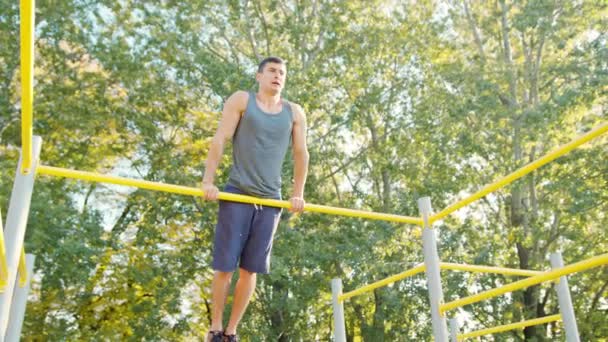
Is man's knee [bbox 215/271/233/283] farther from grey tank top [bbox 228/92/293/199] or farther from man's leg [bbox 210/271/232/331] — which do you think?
grey tank top [bbox 228/92/293/199]

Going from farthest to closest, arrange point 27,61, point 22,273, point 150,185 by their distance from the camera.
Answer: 1. point 22,273
2. point 150,185
3. point 27,61

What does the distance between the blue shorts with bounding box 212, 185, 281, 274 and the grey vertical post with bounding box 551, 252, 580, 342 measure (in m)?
2.19

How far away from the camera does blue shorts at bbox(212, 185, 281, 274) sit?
2891 mm

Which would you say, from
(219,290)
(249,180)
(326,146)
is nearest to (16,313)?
(219,290)

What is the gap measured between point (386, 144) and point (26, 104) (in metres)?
10.4

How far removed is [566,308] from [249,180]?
247 cm

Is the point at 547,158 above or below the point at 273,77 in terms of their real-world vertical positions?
below

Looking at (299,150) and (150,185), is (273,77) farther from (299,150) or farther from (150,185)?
(150,185)

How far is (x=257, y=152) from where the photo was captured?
300cm

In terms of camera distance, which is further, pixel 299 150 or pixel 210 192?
pixel 299 150

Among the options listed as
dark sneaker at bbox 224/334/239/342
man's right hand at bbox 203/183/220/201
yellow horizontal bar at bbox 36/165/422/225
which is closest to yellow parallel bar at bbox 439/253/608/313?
yellow horizontal bar at bbox 36/165/422/225

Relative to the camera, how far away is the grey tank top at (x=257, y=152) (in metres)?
3.00

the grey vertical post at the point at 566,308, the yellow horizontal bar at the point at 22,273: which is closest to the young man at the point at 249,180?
the yellow horizontal bar at the point at 22,273

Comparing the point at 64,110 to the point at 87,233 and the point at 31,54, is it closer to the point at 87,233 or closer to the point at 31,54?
the point at 87,233
